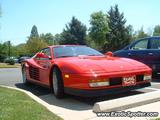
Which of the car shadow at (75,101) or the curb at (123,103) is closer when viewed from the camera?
the curb at (123,103)

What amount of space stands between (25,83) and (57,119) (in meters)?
5.02

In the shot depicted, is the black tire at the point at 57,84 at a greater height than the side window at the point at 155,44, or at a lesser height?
lesser

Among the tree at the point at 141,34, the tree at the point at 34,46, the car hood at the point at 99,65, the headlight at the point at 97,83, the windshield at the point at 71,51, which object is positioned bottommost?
the tree at the point at 34,46

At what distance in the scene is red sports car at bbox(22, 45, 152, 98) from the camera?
19.6ft

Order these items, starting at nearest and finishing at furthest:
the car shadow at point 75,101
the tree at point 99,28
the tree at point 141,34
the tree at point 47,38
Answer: the car shadow at point 75,101, the tree at point 99,28, the tree at point 141,34, the tree at point 47,38

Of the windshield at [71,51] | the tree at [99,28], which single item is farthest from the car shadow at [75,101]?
the tree at [99,28]

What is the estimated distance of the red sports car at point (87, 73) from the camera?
19.6 feet

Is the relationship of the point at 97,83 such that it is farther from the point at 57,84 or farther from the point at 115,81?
the point at 57,84

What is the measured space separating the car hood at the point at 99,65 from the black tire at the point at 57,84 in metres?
0.30

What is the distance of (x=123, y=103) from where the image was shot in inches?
207

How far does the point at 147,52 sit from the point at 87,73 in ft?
15.4

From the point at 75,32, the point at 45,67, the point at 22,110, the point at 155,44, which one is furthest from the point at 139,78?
the point at 75,32

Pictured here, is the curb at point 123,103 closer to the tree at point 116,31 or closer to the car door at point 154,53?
the car door at point 154,53

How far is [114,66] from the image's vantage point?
6.41 metres
